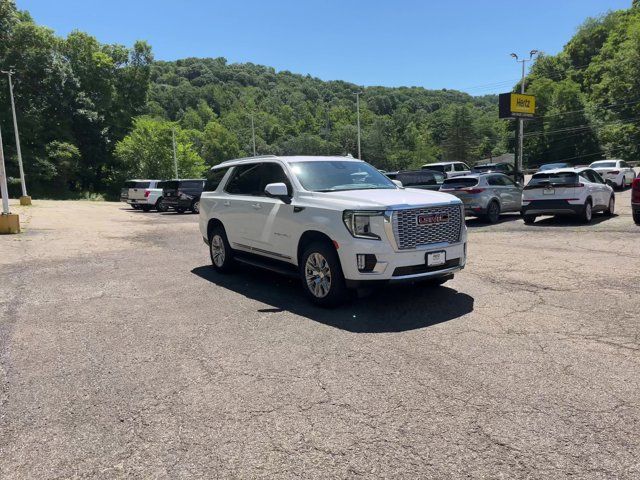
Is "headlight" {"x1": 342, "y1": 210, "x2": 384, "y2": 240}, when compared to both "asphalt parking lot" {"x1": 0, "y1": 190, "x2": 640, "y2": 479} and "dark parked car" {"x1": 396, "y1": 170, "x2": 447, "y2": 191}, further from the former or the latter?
"dark parked car" {"x1": 396, "y1": 170, "x2": 447, "y2": 191}

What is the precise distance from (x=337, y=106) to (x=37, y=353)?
112 metres

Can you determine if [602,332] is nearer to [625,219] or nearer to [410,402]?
[410,402]

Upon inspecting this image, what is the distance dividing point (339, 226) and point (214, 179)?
4.05 metres

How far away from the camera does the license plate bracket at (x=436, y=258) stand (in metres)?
6.04

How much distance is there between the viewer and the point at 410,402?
146 inches

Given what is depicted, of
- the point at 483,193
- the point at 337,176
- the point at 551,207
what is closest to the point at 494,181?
the point at 483,193

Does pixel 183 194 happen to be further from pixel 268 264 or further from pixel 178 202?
pixel 268 264

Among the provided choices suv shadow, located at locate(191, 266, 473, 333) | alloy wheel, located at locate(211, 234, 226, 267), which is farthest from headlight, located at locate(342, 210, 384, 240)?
alloy wheel, located at locate(211, 234, 226, 267)

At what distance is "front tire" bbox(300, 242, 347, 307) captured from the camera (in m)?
6.04

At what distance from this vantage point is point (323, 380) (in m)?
4.14

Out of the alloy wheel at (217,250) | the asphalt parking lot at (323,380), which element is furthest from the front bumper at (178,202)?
the asphalt parking lot at (323,380)

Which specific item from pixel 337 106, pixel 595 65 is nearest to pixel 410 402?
pixel 595 65

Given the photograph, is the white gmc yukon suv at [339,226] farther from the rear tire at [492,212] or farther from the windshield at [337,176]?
the rear tire at [492,212]

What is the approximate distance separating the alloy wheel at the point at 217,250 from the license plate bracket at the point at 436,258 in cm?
397
